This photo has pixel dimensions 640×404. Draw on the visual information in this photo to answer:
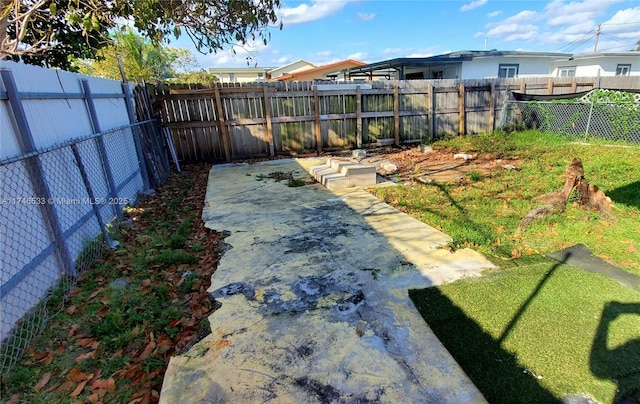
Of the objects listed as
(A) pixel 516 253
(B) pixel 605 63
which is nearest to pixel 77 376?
(A) pixel 516 253

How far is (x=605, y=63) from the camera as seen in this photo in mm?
18047

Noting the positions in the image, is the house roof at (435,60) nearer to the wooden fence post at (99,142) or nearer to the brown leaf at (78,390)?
the wooden fence post at (99,142)

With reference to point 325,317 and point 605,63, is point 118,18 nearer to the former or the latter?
point 325,317

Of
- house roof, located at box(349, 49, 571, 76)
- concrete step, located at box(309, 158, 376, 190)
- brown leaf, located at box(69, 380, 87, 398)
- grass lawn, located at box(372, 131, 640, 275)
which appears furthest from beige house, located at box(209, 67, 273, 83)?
brown leaf, located at box(69, 380, 87, 398)

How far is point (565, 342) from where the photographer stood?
2105mm

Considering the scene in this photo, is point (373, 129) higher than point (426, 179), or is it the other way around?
point (373, 129)

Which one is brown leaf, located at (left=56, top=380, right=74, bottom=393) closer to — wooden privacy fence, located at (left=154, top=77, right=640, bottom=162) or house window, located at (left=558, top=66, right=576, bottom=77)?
wooden privacy fence, located at (left=154, top=77, right=640, bottom=162)

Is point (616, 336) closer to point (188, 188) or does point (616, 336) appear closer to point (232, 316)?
point (232, 316)

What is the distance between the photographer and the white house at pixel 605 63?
1778 centimetres

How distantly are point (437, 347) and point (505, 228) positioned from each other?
242cm

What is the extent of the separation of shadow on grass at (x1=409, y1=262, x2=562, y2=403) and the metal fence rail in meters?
8.25

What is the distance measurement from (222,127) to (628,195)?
8158mm

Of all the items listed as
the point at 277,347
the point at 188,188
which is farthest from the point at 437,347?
the point at 188,188

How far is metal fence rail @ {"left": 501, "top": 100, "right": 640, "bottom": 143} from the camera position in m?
8.01
